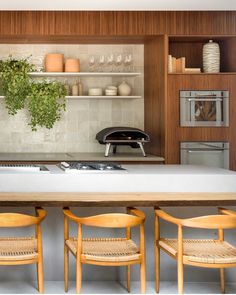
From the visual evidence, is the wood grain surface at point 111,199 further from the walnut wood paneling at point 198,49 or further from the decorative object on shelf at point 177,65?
the walnut wood paneling at point 198,49

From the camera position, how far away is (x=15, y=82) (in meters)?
6.20

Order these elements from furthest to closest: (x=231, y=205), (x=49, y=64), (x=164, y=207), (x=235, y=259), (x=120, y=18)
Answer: (x=49, y=64) → (x=120, y=18) → (x=164, y=207) → (x=231, y=205) → (x=235, y=259)

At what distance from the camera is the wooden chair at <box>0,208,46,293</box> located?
3.39 meters

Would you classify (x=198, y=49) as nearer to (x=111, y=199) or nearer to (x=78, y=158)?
(x=78, y=158)

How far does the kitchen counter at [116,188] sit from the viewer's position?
150 inches

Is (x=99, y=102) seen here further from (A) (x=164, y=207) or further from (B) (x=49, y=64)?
(A) (x=164, y=207)

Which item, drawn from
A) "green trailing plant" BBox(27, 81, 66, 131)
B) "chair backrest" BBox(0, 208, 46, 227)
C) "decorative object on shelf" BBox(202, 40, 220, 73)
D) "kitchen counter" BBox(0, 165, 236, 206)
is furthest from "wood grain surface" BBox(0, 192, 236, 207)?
"decorative object on shelf" BBox(202, 40, 220, 73)

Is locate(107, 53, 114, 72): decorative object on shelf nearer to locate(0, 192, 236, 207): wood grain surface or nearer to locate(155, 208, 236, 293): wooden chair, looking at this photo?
locate(0, 192, 236, 207): wood grain surface

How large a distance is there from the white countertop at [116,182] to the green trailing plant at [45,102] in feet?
7.83

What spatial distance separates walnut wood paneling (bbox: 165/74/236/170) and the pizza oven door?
0.15 ft

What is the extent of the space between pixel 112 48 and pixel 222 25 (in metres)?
1.42

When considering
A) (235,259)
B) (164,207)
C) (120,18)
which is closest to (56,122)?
(120,18)

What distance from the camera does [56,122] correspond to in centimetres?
691

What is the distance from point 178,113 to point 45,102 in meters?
1.47
